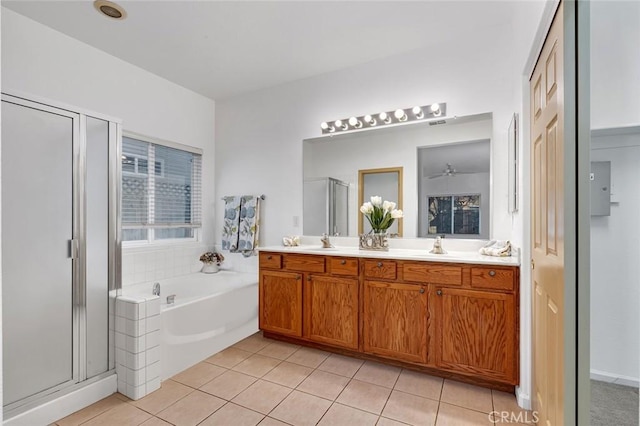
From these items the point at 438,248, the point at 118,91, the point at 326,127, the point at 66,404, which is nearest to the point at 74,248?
the point at 66,404

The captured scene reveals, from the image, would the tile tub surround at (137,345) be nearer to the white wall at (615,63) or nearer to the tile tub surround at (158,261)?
the tile tub surround at (158,261)

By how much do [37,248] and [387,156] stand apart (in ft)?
8.65

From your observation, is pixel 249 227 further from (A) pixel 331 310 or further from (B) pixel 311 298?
(A) pixel 331 310

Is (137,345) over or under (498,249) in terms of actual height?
under

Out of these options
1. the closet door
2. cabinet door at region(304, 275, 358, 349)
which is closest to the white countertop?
cabinet door at region(304, 275, 358, 349)

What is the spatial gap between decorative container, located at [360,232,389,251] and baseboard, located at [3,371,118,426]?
211 centimetres

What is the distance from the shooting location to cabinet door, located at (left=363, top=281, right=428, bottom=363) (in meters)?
2.20

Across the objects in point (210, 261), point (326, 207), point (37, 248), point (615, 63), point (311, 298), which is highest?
point (615, 63)

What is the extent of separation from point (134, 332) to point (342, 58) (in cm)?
282

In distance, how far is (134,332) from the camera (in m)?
2.01

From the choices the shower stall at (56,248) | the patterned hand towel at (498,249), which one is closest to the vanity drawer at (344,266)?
the patterned hand towel at (498,249)

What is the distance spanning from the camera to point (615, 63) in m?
1.31

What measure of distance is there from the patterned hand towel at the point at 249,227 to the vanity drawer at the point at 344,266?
127cm

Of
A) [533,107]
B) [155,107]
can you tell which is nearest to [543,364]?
[533,107]
